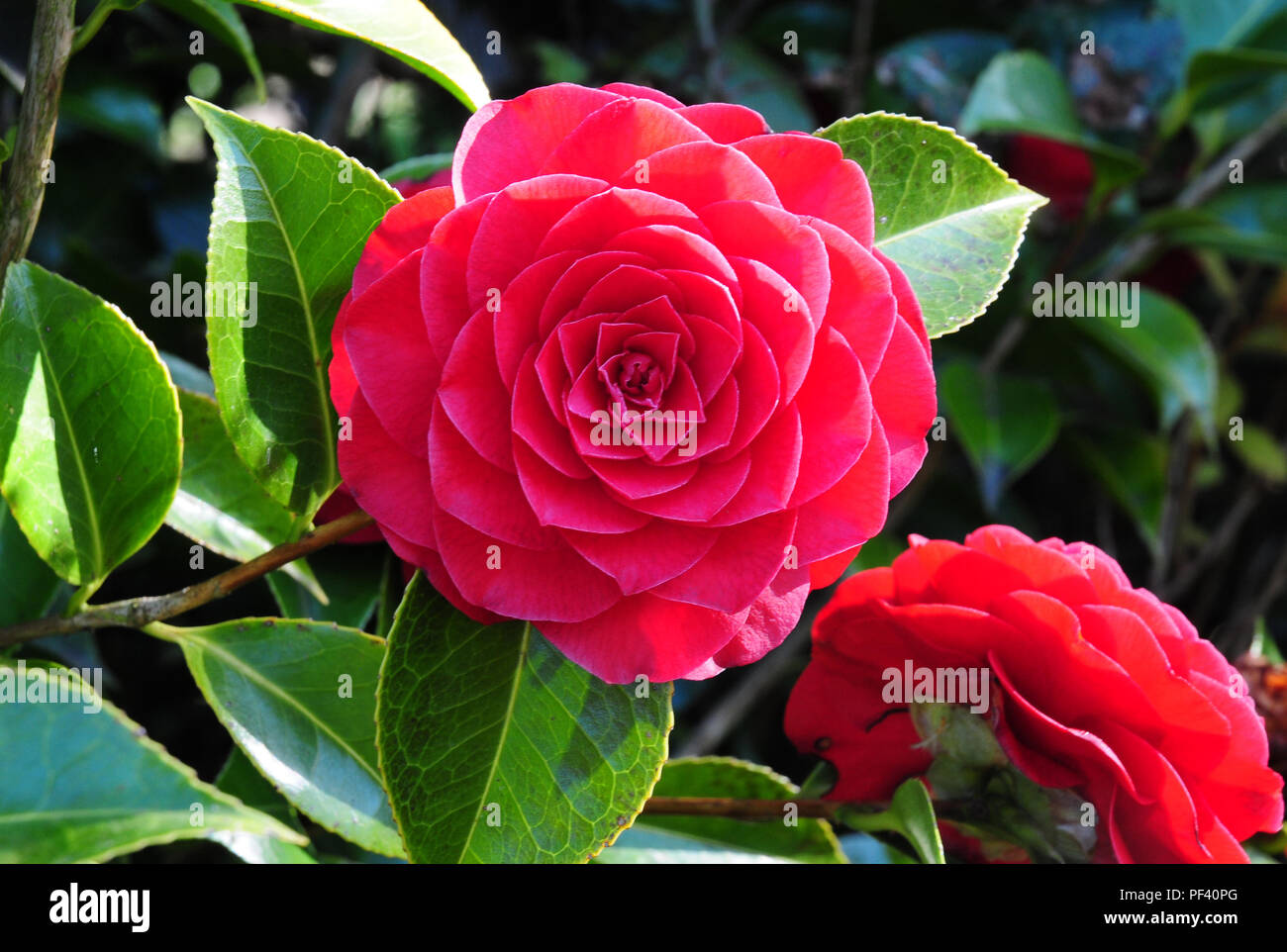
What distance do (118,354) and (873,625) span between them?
1.44 ft

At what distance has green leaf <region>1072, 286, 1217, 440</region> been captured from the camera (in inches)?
50.8

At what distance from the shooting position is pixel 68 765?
460 millimetres

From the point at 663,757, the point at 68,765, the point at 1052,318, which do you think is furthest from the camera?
the point at 1052,318

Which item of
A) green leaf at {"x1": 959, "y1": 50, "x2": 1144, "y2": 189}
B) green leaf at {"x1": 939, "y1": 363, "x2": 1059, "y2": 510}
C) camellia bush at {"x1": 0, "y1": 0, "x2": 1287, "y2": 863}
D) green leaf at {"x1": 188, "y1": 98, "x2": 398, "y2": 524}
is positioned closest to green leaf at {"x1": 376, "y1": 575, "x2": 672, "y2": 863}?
camellia bush at {"x1": 0, "y1": 0, "x2": 1287, "y2": 863}

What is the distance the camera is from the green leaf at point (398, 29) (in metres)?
0.58

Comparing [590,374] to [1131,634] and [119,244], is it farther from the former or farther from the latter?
[119,244]

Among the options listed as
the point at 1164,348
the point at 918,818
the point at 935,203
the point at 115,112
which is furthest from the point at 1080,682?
the point at 115,112

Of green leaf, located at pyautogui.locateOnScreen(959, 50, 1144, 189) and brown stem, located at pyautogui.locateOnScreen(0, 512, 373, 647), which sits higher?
green leaf, located at pyautogui.locateOnScreen(959, 50, 1144, 189)

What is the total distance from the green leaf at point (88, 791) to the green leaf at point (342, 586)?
245 mm

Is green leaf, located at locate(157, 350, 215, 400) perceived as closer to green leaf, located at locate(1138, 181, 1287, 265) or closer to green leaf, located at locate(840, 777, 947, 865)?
green leaf, located at locate(840, 777, 947, 865)

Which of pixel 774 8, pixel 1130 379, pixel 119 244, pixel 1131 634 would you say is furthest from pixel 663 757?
pixel 774 8

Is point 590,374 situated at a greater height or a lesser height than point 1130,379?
greater

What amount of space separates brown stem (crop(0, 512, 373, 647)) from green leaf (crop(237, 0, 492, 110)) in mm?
238

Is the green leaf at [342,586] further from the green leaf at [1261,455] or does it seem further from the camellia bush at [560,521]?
the green leaf at [1261,455]
